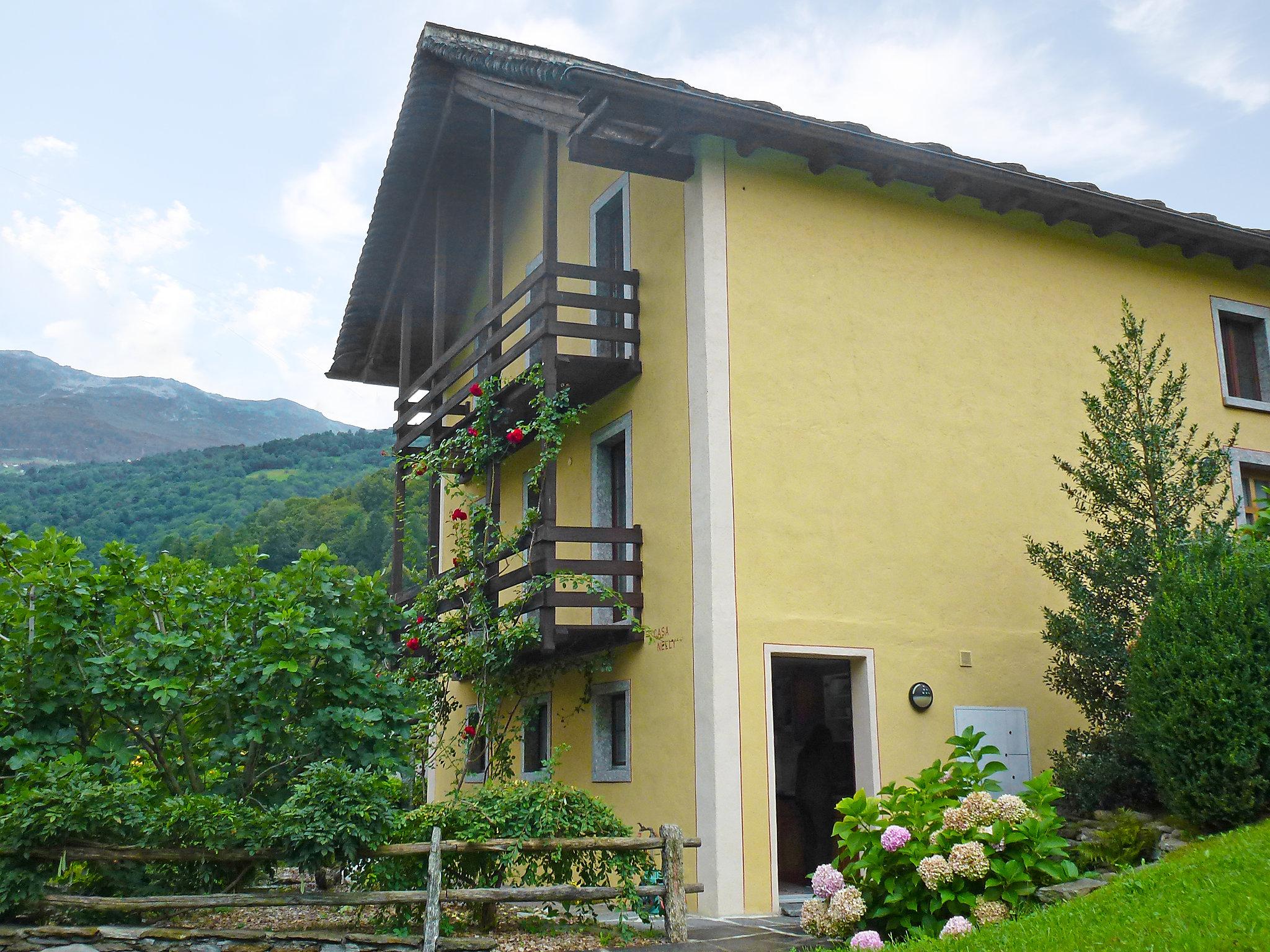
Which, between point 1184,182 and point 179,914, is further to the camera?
point 1184,182

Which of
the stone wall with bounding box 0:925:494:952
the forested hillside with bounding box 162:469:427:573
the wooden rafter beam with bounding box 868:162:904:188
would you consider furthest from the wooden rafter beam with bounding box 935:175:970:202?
the forested hillside with bounding box 162:469:427:573

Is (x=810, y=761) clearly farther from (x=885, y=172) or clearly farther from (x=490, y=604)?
(x=885, y=172)

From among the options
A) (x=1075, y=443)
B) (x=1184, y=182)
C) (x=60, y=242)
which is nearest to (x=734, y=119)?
(x=1075, y=443)

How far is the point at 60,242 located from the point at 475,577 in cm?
12068

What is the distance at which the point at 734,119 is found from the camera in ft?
36.3

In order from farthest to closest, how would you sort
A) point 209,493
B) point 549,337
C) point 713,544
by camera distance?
point 209,493
point 549,337
point 713,544

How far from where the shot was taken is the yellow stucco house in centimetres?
1094

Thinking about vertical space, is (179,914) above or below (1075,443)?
below

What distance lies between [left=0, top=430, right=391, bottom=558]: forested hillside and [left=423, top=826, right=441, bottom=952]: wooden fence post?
3526 centimetres

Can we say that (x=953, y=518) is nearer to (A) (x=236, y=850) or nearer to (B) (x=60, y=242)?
(A) (x=236, y=850)

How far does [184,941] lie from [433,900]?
5.21 feet

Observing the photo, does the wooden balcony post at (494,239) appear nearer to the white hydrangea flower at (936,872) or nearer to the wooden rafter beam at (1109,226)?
the wooden rafter beam at (1109,226)

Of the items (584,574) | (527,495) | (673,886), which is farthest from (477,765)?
(673,886)

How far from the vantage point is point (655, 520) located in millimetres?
11836
